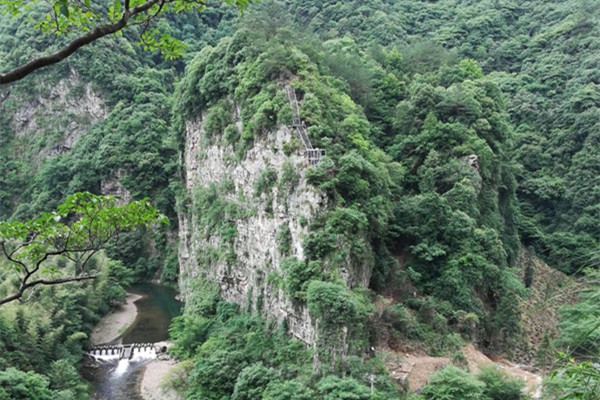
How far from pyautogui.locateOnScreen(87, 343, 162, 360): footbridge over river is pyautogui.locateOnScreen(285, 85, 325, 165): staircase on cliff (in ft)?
60.1

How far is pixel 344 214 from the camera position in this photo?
960 inches

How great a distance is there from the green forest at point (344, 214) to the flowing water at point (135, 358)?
1301mm

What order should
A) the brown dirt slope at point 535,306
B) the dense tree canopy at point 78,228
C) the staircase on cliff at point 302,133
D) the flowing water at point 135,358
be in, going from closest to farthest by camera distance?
the dense tree canopy at point 78,228, the staircase on cliff at point 302,133, the flowing water at point 135,358, the brown dirt slope at point 535,306

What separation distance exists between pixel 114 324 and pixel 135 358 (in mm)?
7407

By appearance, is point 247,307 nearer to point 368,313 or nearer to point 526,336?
point 368,313

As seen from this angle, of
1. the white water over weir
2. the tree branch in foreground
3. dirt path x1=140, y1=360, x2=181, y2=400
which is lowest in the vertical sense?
dirt path x1=140, y1=360, x2=181, y2=400

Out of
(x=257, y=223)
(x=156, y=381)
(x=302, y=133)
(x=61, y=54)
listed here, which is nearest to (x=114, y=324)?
(x=156, y=381)

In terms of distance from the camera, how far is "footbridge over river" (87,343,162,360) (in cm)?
3391

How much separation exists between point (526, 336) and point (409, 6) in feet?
172

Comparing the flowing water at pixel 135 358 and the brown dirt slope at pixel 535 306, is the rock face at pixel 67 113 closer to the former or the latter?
the flowing water at pixel 135 358

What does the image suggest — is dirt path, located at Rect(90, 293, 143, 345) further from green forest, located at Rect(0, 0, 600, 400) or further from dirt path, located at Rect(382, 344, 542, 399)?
dirt path, located at Rect(382, 344, 542, 399)

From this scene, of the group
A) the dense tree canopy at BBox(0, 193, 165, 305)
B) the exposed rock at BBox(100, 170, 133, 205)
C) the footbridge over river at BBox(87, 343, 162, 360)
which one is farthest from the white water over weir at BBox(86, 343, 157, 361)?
the dense tree canopy at BBox(0, 193, 165, 305)

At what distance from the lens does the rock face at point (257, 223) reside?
25969 millimetres

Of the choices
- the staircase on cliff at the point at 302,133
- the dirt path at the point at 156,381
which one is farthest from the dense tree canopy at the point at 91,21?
the dirt path at the point at 156,381
